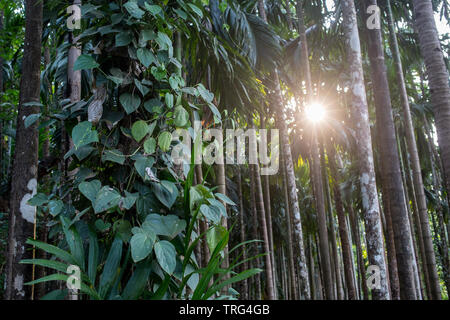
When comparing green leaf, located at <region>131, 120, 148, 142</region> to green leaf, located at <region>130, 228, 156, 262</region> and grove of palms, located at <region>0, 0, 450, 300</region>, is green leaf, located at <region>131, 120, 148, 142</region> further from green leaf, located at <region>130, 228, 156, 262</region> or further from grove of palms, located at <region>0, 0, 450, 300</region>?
green leaf, located at <region>130, 228, 156, 262</region>

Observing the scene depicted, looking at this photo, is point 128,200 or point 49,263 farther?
point 128,200

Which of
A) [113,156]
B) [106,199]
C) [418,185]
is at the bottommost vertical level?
[106,199]

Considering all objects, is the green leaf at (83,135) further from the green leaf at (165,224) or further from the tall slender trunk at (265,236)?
the tall slender trunk at (265,236)

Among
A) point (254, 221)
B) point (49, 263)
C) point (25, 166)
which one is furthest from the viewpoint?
point (254, 221)

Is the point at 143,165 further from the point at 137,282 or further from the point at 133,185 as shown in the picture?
the point at 137,282

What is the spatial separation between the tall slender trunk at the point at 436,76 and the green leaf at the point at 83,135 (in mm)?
2978

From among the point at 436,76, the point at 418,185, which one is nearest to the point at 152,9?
the point at 436,76

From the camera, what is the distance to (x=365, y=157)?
3.57 meters

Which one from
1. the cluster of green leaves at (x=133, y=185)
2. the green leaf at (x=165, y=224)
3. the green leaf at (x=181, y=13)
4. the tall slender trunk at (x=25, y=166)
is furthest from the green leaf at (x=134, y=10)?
the tall slender trunk at (x=25, y=166)

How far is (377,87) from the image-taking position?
4.14 m

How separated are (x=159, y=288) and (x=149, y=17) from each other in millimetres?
1359

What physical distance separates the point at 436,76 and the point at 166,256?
317cm
